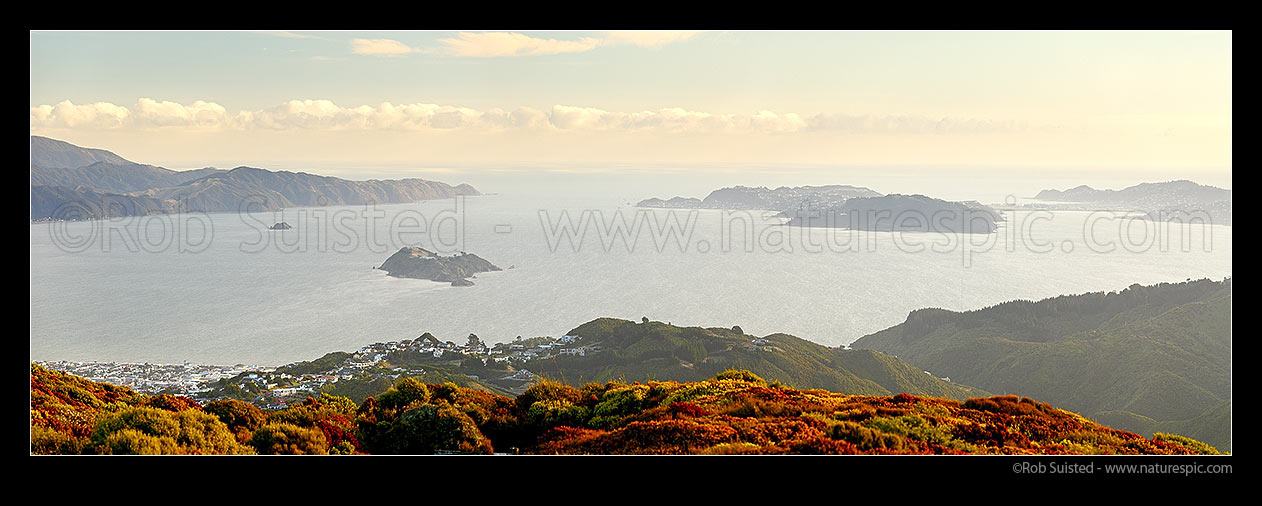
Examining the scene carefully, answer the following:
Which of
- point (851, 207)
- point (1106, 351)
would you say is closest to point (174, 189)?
point (851, 207)

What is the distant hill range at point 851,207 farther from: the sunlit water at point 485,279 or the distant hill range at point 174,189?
the distant hill range at point 174,189

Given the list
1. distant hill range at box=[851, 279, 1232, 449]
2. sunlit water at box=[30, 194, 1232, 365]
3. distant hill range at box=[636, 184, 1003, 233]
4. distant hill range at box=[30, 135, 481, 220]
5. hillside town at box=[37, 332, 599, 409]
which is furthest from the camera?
distant hill range at box=[636, 184, 1003, 233]

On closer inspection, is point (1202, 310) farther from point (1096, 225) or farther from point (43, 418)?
point (43, 418)

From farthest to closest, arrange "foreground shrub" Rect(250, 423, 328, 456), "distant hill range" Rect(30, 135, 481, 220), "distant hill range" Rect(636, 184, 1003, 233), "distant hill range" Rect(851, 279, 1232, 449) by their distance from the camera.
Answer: "distant hill range" Rect(636, 184, 1003, 233) → "distant hill range" Rect(851, 279, 1232, 449) → "distant hill range" Rect(30, 135, 481, 220) → "foreground shrub" Rect(250, 423, 328, 456)

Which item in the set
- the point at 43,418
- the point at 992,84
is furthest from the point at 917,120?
the point at 43,418

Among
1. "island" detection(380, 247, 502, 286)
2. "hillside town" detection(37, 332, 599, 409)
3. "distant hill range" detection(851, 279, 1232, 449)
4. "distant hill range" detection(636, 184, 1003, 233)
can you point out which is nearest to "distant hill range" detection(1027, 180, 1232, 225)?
"distant hill range" detection(636, 184, 1003, 233)

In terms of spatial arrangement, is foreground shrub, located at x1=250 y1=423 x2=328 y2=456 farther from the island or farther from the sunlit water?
the island
